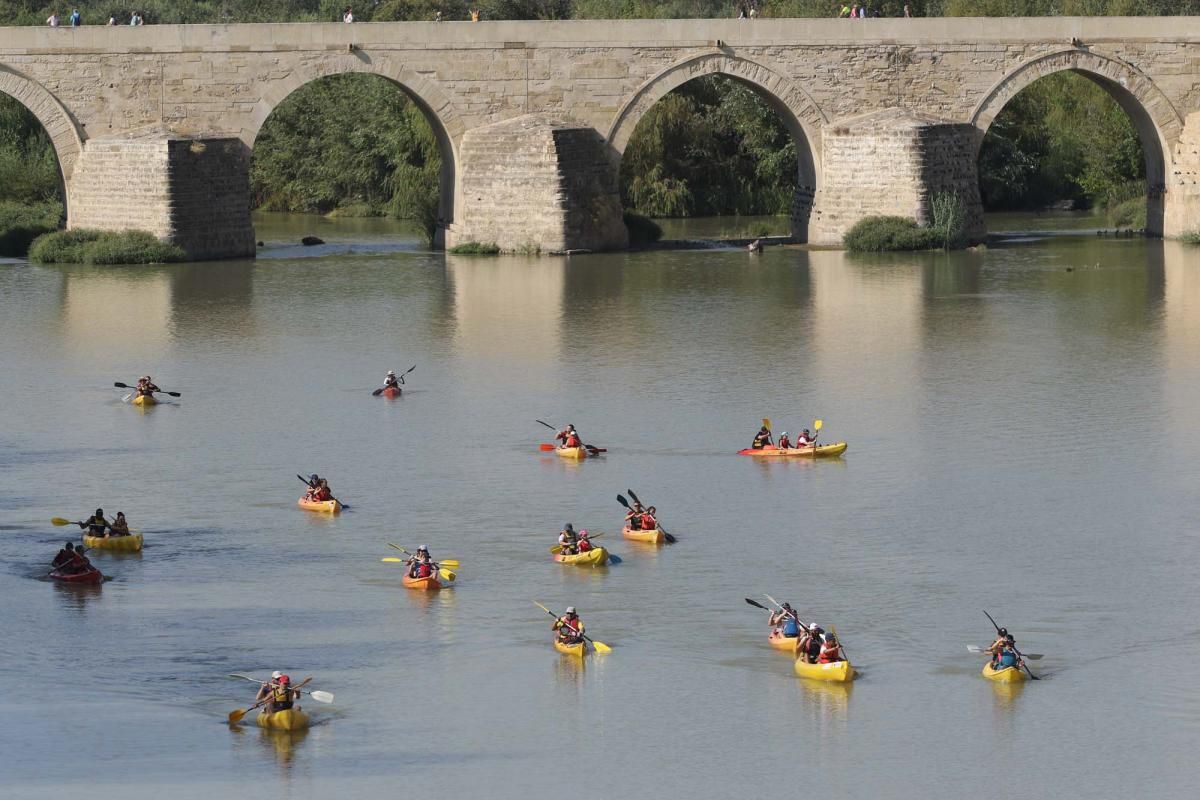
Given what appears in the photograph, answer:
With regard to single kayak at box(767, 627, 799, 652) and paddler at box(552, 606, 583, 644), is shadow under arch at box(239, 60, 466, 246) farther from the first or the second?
single kayak at box(767, 627, 799, 652)

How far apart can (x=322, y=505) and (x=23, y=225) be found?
2890 cm

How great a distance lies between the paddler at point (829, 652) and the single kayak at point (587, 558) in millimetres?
4142

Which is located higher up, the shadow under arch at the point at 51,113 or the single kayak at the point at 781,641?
the shadow under arch at the point at 51,113

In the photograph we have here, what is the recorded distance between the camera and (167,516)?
2633cm

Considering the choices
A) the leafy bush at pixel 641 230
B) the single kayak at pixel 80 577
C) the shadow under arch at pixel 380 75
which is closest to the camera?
the single kayak at pixel 80 577

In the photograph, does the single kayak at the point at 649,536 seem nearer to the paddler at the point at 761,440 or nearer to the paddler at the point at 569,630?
the paddler at the point at 569,630

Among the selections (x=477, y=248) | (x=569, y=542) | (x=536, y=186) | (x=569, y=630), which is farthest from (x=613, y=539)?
(x=477, y=248)

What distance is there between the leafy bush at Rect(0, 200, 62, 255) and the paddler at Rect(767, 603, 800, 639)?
3440cm

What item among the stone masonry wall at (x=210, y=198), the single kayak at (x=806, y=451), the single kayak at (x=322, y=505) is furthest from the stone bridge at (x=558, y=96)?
the single kayak at (x=322, y=505)

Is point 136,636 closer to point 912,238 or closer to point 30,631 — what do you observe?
point 30,631

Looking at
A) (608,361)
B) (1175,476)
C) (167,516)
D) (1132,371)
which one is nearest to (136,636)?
(167,516)

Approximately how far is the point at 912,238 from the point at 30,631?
103 ft

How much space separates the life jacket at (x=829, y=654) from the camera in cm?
2020

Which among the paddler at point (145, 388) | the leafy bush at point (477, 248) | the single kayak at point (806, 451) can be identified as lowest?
the single kayak at point (806, 451)
